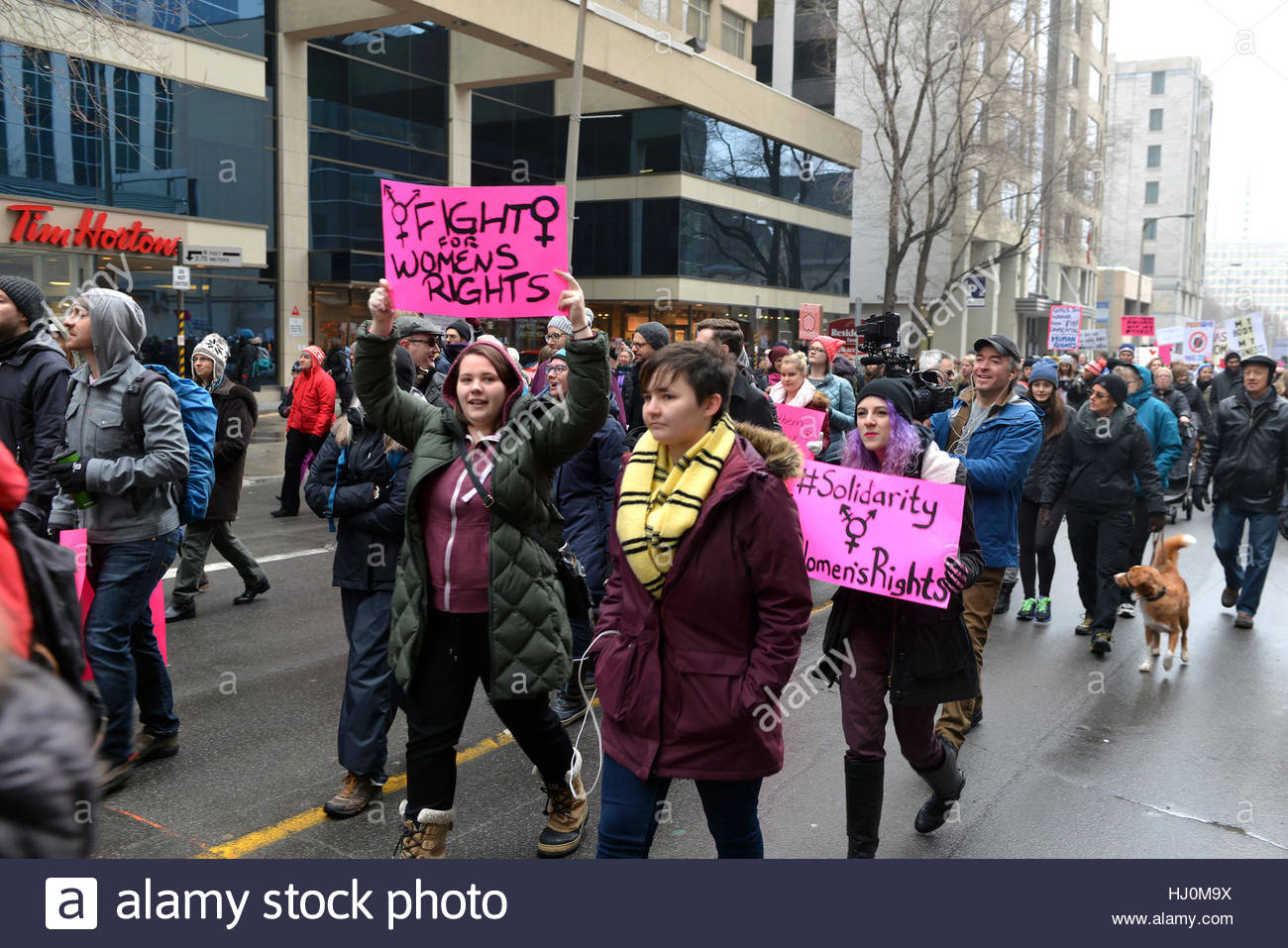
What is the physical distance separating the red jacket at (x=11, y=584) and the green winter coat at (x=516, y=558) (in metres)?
2.03

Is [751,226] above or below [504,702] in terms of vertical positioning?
above

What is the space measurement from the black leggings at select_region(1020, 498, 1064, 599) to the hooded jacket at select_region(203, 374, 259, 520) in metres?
6.16

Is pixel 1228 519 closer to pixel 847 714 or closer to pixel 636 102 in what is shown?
pixel 847 714

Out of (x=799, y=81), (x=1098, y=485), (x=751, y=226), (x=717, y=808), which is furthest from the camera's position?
(x=799, y=81)

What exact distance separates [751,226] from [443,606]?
36523 mm

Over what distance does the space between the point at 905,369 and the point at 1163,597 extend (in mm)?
2362

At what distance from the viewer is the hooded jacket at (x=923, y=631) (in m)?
3.97

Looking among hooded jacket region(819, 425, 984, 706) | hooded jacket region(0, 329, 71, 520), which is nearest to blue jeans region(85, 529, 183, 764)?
hooded jacket region(0, 329, 71, 520)

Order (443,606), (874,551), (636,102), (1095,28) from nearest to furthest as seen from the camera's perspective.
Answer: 1. (443,606)
2. (874,551)
3. (636,102)
4. (1095,28)

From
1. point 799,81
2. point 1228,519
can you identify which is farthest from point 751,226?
point 1228,519

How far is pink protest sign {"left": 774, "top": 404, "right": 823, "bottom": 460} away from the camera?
8.09 meters

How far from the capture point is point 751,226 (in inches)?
1524

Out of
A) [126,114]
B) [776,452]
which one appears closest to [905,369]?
[776,452]

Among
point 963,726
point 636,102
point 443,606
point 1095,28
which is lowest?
point 963,726
